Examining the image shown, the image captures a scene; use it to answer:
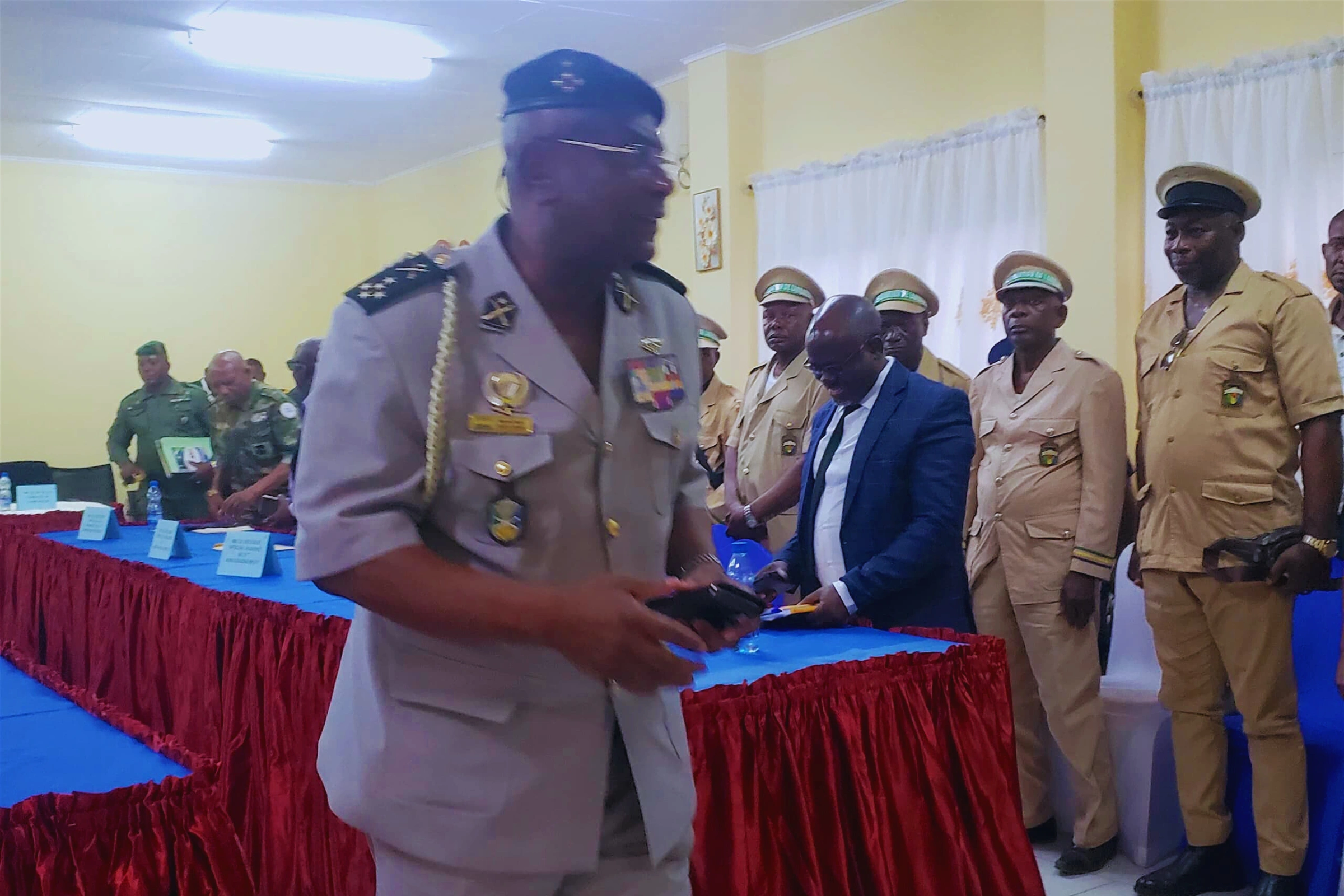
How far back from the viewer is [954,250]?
535cm

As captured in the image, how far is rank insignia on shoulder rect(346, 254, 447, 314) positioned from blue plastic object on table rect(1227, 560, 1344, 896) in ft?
7.42

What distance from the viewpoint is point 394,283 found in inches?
37.8

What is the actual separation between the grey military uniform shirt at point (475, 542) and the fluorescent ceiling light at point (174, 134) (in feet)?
25.0

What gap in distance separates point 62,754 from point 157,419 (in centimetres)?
559

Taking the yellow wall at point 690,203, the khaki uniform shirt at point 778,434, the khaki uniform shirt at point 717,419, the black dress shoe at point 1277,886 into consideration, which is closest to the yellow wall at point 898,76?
the yellow wall at point 690,203

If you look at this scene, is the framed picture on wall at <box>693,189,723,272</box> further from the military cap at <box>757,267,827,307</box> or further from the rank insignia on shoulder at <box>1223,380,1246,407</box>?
the rank insignia on shoulder at <box>1223,380,1246,407</box>

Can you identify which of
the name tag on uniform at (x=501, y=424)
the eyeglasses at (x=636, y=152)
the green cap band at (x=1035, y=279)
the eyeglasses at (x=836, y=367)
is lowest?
the name tag on uniform at (x=501, y=424)

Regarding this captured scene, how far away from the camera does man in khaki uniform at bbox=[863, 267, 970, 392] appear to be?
13.0 ft

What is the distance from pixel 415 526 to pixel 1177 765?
2479 millimetres

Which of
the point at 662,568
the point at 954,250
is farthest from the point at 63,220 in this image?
the point at 662,568

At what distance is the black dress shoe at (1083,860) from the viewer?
299cm

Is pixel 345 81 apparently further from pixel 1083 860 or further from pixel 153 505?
pixel 1083 860

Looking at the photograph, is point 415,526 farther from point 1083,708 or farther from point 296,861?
point 1083,708

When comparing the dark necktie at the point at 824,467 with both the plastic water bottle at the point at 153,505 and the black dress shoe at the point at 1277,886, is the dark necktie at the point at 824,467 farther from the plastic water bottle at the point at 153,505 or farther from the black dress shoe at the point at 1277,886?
the plastic water bottle at the point at 153,505
